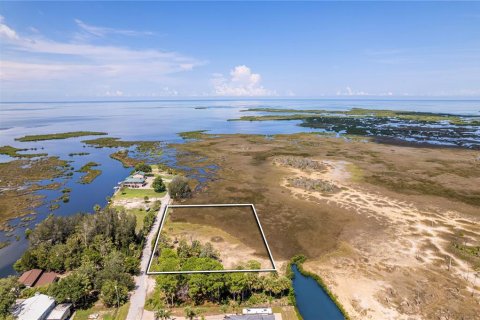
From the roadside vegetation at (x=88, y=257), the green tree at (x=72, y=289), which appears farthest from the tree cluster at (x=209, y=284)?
the green tree at (x=72, y=289)

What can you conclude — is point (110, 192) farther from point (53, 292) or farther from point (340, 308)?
point (340, 308)

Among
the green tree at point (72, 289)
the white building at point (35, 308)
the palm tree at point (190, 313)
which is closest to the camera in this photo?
the white building at point (35, 308)

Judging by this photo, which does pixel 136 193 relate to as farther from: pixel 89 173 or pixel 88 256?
pixel 88 256

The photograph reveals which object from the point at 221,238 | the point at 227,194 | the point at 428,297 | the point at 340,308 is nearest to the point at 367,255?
the point at 428,297

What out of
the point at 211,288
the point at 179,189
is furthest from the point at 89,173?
the point at 211,288

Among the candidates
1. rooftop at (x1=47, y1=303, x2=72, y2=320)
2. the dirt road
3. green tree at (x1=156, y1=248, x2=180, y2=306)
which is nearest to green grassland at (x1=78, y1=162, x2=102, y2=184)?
the dirt road

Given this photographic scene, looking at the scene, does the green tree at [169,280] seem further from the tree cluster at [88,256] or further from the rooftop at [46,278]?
the rooftop at [46,278]
